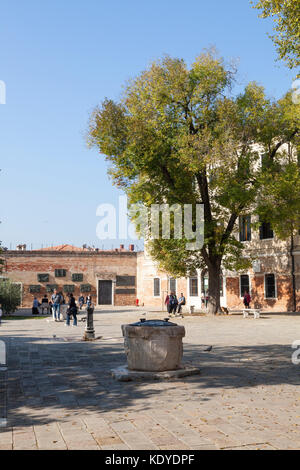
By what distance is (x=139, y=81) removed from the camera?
25.0 m

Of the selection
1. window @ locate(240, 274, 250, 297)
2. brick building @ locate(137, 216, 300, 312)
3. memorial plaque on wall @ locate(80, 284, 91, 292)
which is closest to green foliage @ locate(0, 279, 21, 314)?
brick building @ locate(137, 216, 300, 312)

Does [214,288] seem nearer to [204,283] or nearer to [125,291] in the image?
[204,283]

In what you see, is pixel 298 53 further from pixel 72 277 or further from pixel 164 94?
pixel 72 277

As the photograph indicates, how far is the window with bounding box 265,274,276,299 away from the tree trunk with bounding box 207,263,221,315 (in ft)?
19.8

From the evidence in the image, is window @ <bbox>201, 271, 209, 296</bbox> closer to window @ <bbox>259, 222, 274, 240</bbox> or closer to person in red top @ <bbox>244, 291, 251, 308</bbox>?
window @ <bbox>259, 222, 274, 240</bbox>

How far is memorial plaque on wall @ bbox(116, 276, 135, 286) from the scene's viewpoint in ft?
159

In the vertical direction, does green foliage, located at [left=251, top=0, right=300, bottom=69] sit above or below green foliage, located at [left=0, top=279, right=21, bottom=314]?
above

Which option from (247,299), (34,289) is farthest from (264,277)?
(34,289)

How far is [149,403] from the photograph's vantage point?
272 inches

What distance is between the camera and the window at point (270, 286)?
31141 mm

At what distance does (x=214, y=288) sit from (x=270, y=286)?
6.79 metres

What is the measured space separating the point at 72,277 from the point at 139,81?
85.8ft

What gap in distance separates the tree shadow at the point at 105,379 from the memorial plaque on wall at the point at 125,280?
Answer: 3487 centimetres
